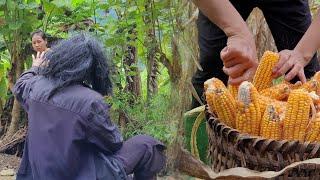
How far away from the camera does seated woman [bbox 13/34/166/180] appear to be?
2.15m

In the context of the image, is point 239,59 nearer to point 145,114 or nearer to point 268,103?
point 268,103

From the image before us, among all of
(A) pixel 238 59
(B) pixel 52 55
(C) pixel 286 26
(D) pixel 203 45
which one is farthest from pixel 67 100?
(A) pixel 238 59

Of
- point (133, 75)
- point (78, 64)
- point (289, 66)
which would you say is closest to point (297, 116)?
point (289, 66)

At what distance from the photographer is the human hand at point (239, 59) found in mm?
1327

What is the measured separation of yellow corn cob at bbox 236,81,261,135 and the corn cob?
26mm

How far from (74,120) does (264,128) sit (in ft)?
3.65

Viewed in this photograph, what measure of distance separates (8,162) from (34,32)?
78cm

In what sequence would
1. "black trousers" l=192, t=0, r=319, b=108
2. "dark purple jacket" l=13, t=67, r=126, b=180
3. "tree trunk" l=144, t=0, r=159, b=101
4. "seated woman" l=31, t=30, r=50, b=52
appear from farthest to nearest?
1. "seated woman" l=31, t=30, r=50, b=52
2. "tree trunk" l=144, t=0, r=159, b=101
3. "dark purple jacket" l=13, t=67, r=126, b=180
4. "black trousers" l=192, t=0, r=319, b=108

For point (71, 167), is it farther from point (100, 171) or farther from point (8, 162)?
point (8, 162)

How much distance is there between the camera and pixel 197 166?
1.18 meters

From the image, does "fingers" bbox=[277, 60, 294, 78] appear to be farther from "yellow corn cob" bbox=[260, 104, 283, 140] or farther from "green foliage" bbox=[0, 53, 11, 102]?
"green foliage" bbox=[0, 53, 11, 102]

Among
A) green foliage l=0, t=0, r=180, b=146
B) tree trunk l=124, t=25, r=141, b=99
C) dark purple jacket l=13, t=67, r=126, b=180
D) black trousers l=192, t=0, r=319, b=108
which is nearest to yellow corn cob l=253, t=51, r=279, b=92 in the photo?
black trousers l=192, t=0, r=319, b=108

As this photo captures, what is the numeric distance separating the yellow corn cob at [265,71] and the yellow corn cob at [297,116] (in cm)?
17

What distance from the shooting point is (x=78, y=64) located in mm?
2262
